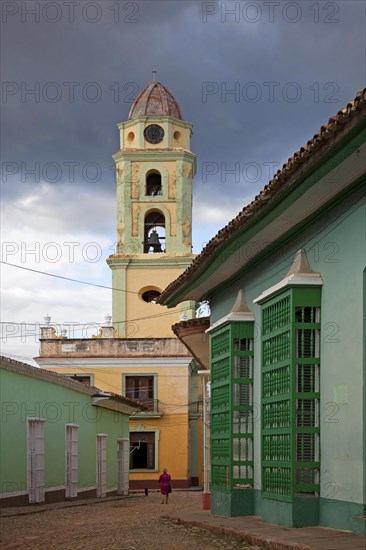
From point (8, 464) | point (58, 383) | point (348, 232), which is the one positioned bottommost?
point (8, 464)

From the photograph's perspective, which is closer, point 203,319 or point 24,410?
point 203,319

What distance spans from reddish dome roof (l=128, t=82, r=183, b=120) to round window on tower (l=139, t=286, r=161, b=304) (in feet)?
22.1

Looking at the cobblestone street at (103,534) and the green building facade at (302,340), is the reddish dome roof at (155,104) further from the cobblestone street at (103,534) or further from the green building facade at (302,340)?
the green building facade at (302,340)

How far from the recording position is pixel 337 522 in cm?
955

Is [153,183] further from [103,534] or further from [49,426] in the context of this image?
[103,534]

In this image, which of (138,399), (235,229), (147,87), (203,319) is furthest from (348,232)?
(147,87)

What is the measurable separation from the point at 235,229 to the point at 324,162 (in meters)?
3.09

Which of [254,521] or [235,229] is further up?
[235,229]

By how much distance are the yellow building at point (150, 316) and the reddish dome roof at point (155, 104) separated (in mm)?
50

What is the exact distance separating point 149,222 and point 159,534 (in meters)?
29.0

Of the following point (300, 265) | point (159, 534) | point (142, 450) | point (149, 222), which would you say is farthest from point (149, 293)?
point (300, 265)

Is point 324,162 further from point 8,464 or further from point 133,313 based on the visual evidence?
point 133,313

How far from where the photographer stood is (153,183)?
134 ft

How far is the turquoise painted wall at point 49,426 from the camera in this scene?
61.6ft
